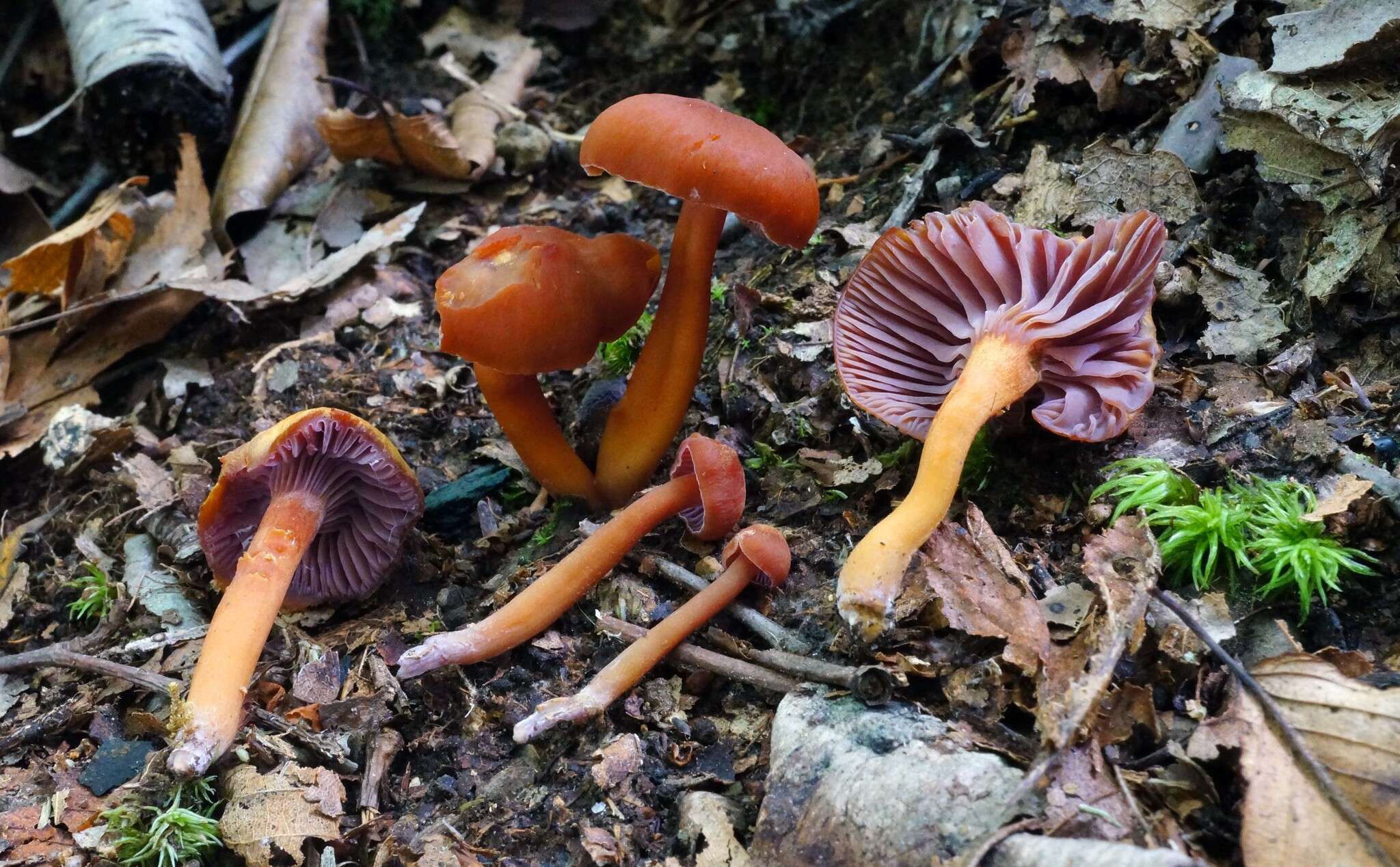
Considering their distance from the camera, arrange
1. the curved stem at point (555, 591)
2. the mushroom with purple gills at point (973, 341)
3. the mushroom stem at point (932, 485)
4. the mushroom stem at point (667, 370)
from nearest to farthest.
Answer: the mushroom stem at point (932, 485)
the mushroom with purple gills at point (973, 341)
the curved stem at point (555, 591)
the mushroom stem at point (667, 370)

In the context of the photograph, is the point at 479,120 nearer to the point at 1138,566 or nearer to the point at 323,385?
the point at 323,385

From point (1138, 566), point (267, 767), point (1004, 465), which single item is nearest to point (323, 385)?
point (267, 767)

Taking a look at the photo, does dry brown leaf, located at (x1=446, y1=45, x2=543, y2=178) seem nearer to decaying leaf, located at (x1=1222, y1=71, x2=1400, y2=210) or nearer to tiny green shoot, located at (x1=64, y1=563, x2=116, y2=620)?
tiny green shoot, located at (x1=64, y1=563, x2=116, y2=620)

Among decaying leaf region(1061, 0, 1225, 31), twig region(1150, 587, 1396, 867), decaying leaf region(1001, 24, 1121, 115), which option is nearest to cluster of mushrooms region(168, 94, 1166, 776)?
twig region(1150, 587, 1396, 867)

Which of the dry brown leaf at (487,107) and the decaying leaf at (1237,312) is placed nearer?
Result: the decaying leaf at (1237,312)

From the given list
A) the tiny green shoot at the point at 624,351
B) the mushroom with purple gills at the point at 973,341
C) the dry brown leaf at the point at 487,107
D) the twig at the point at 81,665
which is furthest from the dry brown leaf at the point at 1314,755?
the dry brown leaf at the point at 487,107

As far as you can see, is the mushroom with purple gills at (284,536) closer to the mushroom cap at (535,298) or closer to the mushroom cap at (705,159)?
the mushroom cap at (535,298)
